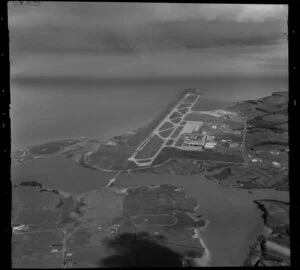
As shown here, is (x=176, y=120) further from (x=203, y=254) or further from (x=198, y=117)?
(x=203, y=254)

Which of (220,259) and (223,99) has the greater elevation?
(223,99)

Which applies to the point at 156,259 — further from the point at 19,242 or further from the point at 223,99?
the point at 223,99

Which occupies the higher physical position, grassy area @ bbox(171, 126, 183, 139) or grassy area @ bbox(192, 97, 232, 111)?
grassy area @ bbox(192, 97, 232, 111)

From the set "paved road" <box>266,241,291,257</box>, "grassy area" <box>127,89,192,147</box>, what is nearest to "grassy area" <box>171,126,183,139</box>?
"grassy area" <box>127,89,192,147</box>

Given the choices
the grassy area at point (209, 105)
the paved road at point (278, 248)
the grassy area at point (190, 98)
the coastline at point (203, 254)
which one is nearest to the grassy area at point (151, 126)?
the grassy area at point (190, 98)

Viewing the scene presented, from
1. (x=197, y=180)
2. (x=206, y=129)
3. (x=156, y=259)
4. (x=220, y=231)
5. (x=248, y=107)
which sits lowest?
(x=156, y=259)

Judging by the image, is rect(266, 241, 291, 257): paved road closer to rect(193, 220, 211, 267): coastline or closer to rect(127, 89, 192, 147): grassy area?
rect(193, 220, 211, 267): coastline
